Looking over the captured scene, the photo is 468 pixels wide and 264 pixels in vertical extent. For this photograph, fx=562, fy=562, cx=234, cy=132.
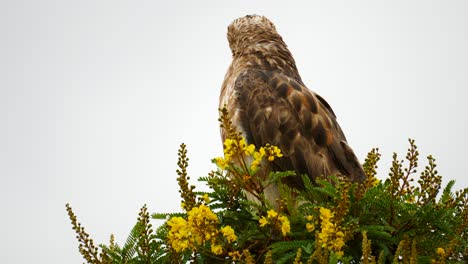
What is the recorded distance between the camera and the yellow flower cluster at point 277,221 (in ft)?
8.51

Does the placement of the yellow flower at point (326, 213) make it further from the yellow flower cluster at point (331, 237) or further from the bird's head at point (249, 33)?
the bird's head at point (249, 33)

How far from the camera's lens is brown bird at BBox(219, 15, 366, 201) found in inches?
199

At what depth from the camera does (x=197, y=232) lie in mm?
2621

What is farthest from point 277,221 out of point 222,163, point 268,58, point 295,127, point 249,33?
point 249,33

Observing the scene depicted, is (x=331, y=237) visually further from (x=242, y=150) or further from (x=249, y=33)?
(x=249, y=33)

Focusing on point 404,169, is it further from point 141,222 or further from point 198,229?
point 141,222

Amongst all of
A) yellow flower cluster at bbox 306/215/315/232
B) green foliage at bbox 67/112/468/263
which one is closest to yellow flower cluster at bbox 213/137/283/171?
green foliage at bbox 67/112/468/263

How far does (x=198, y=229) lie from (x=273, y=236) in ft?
1.39

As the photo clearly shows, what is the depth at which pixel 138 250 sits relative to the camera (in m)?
2.82

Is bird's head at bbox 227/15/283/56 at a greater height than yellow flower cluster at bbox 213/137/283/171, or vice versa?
bird's head at bbox 227/15/283/56

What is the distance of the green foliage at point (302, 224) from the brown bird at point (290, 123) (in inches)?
73.5

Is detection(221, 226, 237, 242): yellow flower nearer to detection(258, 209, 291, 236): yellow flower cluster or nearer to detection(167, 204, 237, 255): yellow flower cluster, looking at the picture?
detection(167, 204, 237, 255): yellow flower cluster

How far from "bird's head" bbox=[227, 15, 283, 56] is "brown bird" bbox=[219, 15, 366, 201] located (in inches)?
29.7

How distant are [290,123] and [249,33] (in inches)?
78.9
